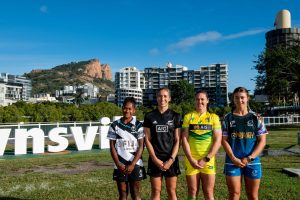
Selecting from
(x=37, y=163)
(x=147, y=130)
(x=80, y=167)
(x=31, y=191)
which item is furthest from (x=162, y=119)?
(x=37, y=163)

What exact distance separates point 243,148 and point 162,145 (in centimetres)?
114

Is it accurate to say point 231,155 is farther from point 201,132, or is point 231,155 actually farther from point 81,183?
point 81,183

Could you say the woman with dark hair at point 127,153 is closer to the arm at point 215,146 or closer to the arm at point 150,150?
the arm at point 150,150

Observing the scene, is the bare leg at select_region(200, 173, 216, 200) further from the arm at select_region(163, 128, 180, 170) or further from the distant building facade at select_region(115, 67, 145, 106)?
the distant building facade at select_region(115, 67, 145, 106)

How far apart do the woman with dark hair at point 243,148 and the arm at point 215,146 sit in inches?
2.9

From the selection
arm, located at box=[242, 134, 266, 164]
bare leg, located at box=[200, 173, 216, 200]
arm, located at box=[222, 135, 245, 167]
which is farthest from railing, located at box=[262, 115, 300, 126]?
bare leg, located at box=[200, 173, 216, 200]

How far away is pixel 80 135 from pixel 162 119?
12499 mm

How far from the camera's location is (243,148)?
15.0 feet

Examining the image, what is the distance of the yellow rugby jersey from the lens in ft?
15.2

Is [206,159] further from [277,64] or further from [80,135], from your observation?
[277,64]

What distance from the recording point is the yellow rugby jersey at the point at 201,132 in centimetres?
463

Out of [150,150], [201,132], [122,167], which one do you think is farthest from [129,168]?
[201,132]

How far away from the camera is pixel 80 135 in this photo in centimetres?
1659

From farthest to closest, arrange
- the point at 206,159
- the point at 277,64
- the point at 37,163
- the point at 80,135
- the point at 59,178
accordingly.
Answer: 1. the point at 277,64
2. the point at 80,135
3. the point at 37,163
4. the point at 59,178
5. the point at 206,159
